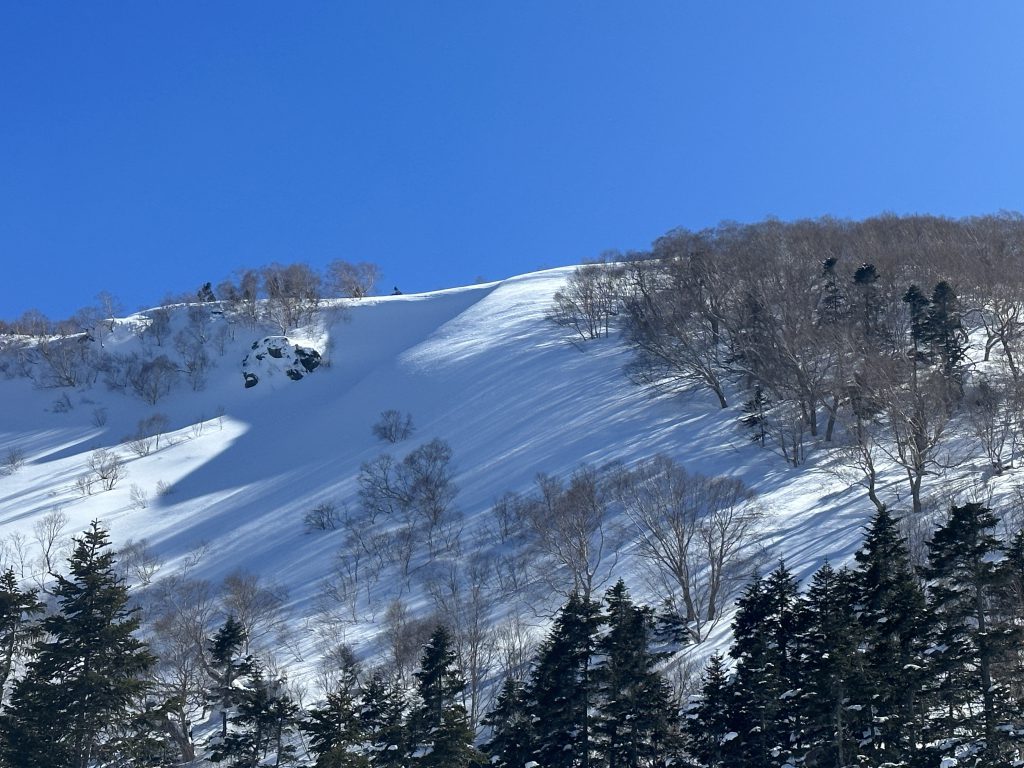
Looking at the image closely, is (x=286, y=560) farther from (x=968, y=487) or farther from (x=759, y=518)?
(x=968, y=487)

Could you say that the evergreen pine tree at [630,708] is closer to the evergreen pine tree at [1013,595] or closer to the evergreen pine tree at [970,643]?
the evergreen pine tree at [970,643]

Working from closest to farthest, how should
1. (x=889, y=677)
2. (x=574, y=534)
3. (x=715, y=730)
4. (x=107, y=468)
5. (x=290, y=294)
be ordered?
(x=889, y=677), (x=715, y=730), (x=574, y=534), (x=107, y=468), (x=290, y=294)

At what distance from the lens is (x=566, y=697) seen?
24.7 metres

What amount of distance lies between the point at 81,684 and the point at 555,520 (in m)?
24.4

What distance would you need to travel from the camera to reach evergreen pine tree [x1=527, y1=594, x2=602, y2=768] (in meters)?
24.3

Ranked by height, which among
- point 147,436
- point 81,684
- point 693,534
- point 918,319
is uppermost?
point 147,436

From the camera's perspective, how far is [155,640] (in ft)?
129

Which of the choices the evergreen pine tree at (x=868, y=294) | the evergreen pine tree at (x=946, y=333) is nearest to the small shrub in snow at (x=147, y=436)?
the evergreen pine tree at (x=868, y=294)

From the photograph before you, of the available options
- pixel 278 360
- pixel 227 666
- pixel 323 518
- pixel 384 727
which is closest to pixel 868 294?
pixel 323 518

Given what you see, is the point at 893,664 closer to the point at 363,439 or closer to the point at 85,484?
the point at 363,439

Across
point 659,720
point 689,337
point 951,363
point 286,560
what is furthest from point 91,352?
point 659,720

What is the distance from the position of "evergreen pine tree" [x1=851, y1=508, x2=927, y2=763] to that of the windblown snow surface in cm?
1005

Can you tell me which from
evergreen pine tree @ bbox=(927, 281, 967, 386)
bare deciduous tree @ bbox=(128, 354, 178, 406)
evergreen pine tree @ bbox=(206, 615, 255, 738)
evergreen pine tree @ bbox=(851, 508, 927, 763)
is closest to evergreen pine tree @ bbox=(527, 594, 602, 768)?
evergreen pine tree @ bbox=(851, 508, 927, 763)

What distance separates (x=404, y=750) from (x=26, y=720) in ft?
28.3
